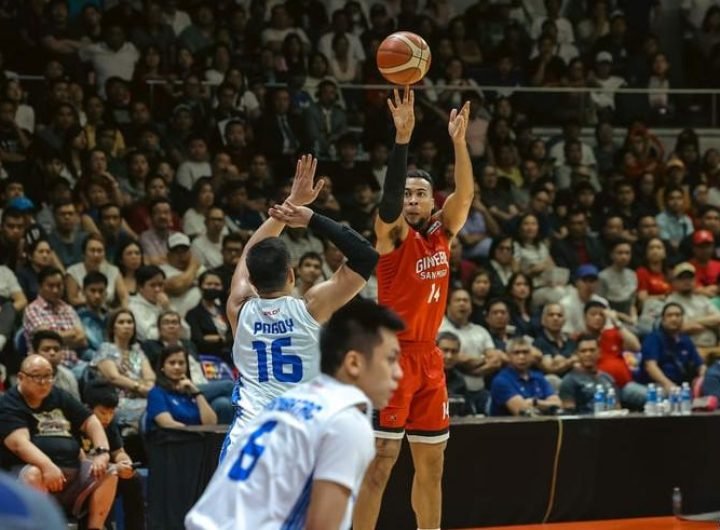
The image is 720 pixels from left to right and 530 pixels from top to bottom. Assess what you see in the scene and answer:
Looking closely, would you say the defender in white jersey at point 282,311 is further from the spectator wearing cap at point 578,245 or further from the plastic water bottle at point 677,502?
the spectator wearing cap at point 578,245

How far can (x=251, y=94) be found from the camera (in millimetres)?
15117

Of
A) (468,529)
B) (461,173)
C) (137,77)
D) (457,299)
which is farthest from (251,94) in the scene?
(461,173)

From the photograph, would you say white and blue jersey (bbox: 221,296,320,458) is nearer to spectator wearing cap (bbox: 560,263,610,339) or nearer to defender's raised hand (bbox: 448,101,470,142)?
defender's raised hand (bbox: 448,101,470,142)

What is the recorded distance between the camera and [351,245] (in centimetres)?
603

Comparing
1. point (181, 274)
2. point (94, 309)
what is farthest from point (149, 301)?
point (181, 274)

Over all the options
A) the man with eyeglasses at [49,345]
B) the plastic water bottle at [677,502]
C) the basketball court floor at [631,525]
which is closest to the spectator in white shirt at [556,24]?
the plastic water bottle at [677,502]

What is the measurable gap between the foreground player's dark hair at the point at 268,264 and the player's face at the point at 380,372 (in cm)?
202

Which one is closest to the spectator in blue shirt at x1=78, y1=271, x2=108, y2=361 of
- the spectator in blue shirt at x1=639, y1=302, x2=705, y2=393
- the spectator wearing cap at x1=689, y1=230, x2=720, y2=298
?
the spectator in blue shirt at x1=639, y1=302, x2=705, y2=393

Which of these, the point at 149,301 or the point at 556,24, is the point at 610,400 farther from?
the point at 556,24

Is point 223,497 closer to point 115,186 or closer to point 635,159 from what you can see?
point 115,186

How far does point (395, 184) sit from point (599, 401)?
484 centimetres

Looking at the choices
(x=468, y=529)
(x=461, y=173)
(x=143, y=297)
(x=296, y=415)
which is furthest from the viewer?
(x=143, y=297)

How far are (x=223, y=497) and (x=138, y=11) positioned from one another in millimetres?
12178

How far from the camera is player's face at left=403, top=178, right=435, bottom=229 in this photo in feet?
25.7
